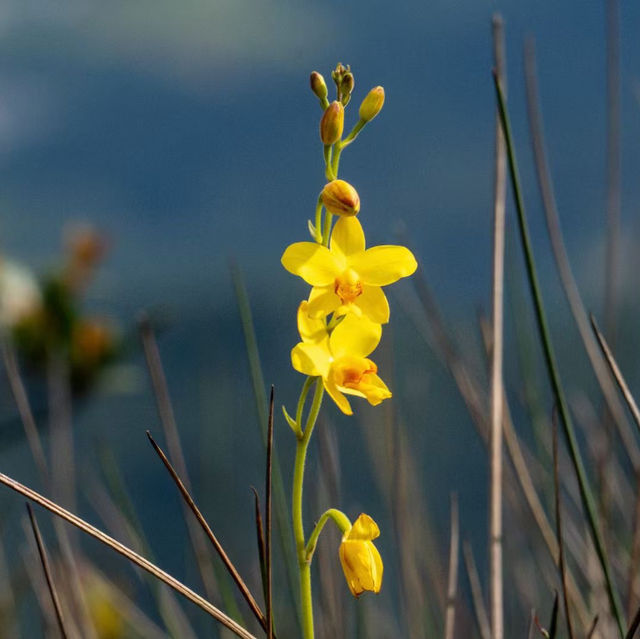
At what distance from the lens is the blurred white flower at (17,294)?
118 centimetres

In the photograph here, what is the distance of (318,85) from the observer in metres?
0.41

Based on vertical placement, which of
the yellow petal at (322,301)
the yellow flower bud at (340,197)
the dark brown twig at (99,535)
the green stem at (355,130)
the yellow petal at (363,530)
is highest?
the green stem at (355,130)

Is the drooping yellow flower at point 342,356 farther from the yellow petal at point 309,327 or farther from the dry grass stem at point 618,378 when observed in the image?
the dry grass stem at point 618,378

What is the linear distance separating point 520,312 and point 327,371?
1.37 ft

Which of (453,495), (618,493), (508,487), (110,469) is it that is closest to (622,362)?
(618,493)

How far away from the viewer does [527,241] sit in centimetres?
41

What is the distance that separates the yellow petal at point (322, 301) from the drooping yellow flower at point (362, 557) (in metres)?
0.11

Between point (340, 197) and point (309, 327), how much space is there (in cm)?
7

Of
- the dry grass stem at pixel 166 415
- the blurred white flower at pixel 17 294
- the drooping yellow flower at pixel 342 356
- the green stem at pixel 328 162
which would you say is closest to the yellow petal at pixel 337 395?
the drooping yellow flower at pixel 342 356

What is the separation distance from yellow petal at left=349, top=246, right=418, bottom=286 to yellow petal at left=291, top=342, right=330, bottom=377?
5 centimetres

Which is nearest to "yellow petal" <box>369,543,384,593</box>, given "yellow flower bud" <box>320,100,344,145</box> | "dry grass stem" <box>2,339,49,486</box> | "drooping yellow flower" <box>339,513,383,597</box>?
"drooping yellow flower" <box>339,513,383,597</box>

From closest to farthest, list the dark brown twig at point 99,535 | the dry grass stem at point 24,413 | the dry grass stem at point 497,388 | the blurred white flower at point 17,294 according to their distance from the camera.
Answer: the dark brown twig at point 99,535 < the dry grass stem at point 497,388 < the dry grass stem at point 24,413 < the blurred white flower at point 17,294

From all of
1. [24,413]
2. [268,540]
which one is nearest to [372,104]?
[268,540]

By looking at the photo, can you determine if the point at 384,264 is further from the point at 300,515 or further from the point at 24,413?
the point at 24,413
